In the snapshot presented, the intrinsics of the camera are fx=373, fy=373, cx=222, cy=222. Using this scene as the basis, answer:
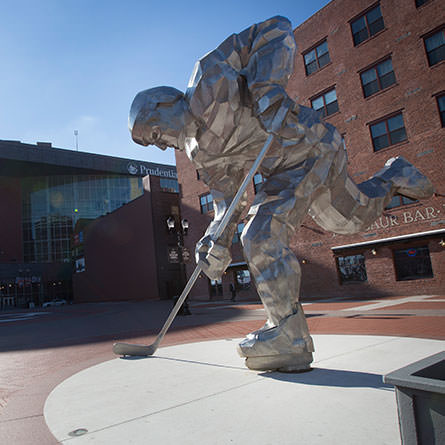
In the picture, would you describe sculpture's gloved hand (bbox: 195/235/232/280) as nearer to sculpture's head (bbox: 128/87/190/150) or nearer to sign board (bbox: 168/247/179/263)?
sculpture's head (bbox: 128/87/190/150)

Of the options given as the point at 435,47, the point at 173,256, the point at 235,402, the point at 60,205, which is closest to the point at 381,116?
the point at 435,47

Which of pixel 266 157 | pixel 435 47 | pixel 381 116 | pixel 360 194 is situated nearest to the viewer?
pixel 266 157

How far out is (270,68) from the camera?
2857 millimetres

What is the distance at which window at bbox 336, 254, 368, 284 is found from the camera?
16172 mm

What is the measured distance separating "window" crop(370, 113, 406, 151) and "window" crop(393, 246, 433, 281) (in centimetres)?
441

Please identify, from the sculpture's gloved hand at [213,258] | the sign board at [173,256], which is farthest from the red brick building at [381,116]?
the sculpture's gloved hand at [213,258]

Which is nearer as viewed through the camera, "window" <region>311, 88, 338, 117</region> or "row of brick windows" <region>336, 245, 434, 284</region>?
"row of brick windows" <region>336, 245, 434, 284</region>

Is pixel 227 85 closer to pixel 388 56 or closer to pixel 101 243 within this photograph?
pixel 388 56

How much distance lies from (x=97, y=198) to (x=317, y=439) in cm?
5726

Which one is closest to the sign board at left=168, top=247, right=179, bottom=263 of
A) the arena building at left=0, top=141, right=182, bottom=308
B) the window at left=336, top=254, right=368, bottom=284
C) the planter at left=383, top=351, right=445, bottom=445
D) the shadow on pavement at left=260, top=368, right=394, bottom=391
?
the arena building at left=0, top=141, right=182, bottom=308

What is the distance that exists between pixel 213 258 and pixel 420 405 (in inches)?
77.4

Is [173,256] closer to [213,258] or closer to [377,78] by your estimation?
[377,78]

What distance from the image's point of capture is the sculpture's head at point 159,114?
312cm

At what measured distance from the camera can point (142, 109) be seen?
3.13m
